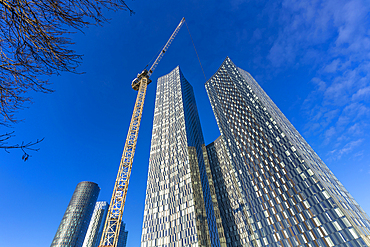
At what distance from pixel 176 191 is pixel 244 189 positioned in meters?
28.2

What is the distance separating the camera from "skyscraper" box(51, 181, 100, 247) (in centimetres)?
12169

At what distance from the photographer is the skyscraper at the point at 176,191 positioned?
54.3 m

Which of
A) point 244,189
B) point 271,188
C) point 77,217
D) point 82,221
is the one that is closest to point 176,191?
point 244,189

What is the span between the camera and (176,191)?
214ft

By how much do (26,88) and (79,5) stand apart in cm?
307

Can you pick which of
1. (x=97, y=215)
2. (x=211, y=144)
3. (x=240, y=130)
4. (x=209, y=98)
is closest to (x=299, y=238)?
(x=240, y=130)

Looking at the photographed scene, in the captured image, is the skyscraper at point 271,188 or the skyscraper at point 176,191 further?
the skyscraper at point 176,191

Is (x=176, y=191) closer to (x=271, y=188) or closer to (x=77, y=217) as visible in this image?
(x=271, y=188)

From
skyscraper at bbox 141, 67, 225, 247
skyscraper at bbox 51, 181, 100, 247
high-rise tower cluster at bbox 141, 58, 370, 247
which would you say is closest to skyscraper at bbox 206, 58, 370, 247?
high-rise tower cluster at bbox 141, 58, 370, 247

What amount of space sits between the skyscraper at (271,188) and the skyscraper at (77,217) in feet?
359

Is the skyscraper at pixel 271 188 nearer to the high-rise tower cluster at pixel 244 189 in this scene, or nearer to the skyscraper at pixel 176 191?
the high-rise tower cluster at pixel 244 189

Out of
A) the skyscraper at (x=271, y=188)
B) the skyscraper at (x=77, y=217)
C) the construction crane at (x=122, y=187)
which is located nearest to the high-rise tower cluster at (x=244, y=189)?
the skyscraper at (x=271, y=188)

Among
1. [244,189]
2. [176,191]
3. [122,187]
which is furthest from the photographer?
[244,189]

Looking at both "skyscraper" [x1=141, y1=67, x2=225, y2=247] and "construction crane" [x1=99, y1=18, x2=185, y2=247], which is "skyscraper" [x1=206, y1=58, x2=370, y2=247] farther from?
"construction crane" [x1=99, y1=18, x2=185, y2=247]
